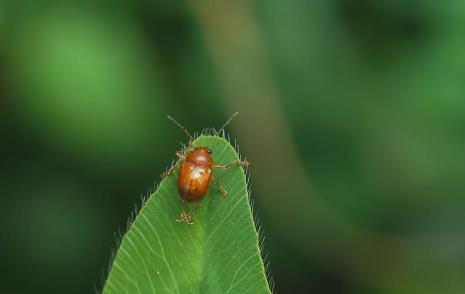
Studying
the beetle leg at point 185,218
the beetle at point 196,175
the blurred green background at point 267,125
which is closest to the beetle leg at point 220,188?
the beetle at point 196,175

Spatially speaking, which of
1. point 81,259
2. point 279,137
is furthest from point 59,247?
point 279,137

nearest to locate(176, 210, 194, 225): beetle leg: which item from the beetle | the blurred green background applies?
the beetle

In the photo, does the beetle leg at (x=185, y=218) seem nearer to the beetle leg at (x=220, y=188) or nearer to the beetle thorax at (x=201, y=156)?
the beetle leg at (x=220, y=188)

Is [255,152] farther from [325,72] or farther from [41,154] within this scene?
[41,154]

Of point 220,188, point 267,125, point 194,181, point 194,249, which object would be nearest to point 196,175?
point 194,181

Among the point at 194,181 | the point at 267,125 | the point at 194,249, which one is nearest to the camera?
the point at 194,249

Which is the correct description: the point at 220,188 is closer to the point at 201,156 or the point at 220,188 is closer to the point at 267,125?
the point at 201,156

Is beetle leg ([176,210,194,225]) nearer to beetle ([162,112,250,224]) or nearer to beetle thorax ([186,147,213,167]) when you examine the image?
beetle ([162,112,250,224])
